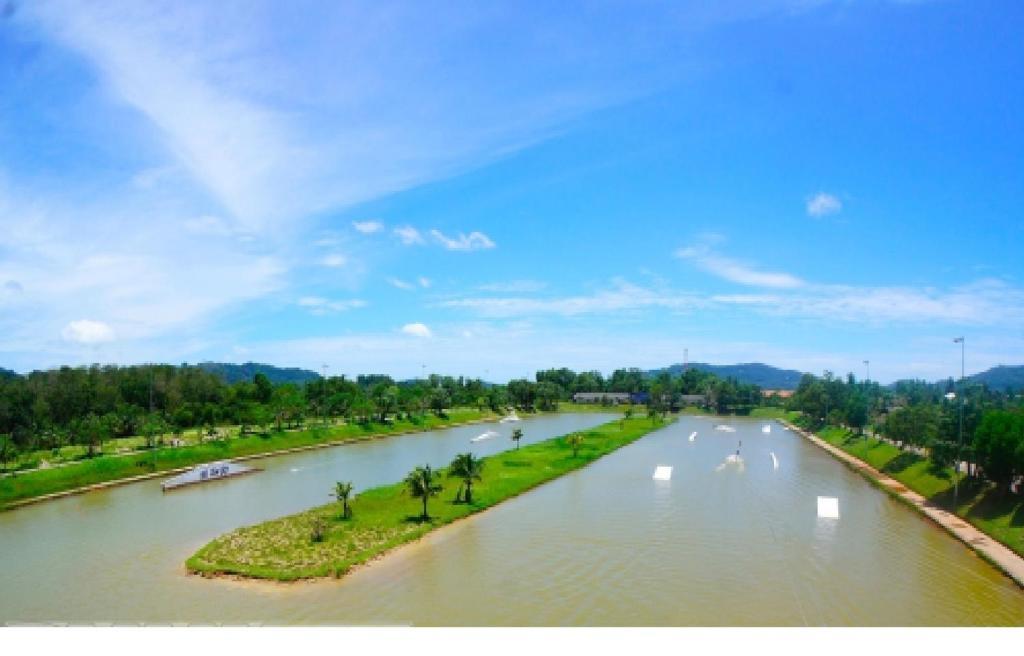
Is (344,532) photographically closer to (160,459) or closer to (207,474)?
(207,474)

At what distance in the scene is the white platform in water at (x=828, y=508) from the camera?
3736 cm

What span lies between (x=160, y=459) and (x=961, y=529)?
54002mm

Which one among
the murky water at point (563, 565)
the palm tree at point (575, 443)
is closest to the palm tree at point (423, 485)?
the murky water at point (563, 565)

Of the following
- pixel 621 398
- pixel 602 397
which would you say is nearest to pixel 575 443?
pixel 602 397

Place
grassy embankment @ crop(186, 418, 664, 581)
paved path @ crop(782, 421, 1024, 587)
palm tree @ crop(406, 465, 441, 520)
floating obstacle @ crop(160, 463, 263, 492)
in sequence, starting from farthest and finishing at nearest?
floating obstacle @ crop(160, 463, 263, 492) < palm tree @ crop(406, 465, 441, 520) < paved path @ crop(782, 421, 1024, 587) < grassy embankment @ crop(186, 418, 664, 581)

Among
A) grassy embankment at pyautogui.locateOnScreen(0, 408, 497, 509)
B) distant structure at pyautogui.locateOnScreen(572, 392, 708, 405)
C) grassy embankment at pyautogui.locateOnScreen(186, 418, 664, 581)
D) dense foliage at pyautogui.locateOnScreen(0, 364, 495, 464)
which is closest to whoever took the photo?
grassy embankment at pyautogui.locateOnScreen(186, 418, 664, 581)

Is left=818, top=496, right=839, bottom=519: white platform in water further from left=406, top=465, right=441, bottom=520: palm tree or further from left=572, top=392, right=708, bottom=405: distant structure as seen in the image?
left=572, top=392, right=708, bottom=405: distant structure

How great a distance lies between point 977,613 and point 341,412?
81.5 meters

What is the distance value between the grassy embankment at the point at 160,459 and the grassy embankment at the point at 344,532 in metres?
19.5

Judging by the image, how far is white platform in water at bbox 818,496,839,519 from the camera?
3736 centimetres

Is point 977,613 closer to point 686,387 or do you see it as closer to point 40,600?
point 40,600

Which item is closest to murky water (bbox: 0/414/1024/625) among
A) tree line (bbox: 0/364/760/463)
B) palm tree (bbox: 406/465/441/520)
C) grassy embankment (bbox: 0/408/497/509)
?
palm tree (bbox: 406/465/441/520)

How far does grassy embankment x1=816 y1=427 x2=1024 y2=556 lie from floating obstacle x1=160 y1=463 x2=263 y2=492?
4788cm
